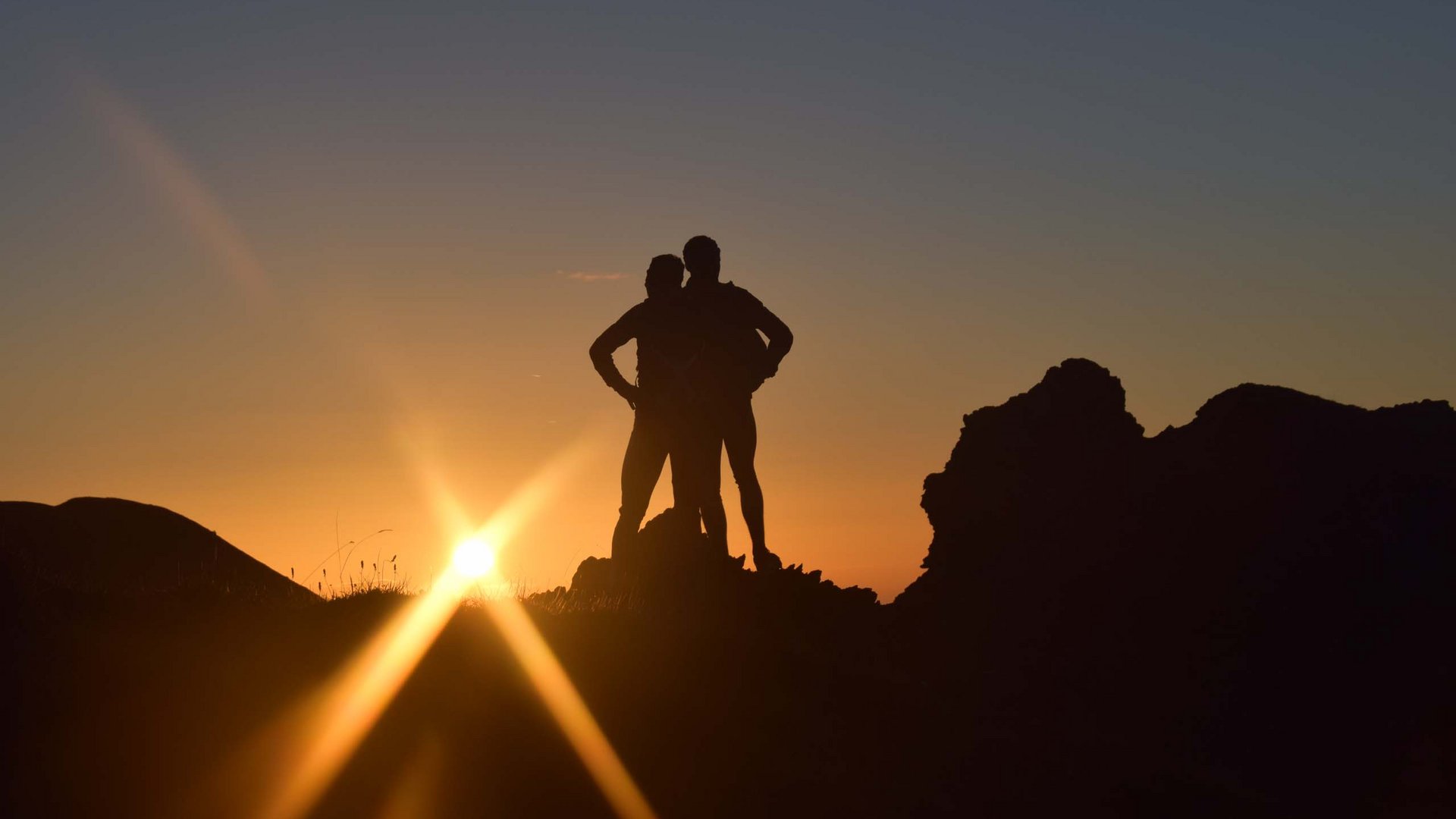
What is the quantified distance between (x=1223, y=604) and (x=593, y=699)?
11.4 metres

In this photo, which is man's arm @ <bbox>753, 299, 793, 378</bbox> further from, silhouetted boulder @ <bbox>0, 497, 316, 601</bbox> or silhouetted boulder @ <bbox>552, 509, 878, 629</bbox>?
silhouetted boulder @ <bbox>0, 497, 316, 601</bbox>

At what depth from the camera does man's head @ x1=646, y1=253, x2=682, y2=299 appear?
14906mm

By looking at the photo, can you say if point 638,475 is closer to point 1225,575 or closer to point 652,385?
point 652,385

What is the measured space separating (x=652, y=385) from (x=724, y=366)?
824 millimetres

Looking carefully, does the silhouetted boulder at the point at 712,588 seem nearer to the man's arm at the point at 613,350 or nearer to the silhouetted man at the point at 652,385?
the silhouetted man at the point at 652,385

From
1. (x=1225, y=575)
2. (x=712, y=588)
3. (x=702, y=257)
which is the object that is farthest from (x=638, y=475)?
(x=1225, y=575)

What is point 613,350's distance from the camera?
1500 cm

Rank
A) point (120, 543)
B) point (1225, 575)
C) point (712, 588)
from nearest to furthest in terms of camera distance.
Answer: point (712, 588), point (1225, 575), point (120, 543)

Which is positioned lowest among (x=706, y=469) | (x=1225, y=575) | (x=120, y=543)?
(x=1225, y=575)

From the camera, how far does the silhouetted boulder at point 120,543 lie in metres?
17.0

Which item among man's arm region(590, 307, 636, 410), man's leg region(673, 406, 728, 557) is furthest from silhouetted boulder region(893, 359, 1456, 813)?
man's arm region(590, 307, 636, 410)

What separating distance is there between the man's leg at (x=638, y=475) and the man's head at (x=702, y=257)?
1.66 metres

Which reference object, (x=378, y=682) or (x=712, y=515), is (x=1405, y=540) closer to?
(x=712, y=515)

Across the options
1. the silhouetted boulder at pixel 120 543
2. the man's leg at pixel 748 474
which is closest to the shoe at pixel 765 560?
the man's leg at pixel 748 474
